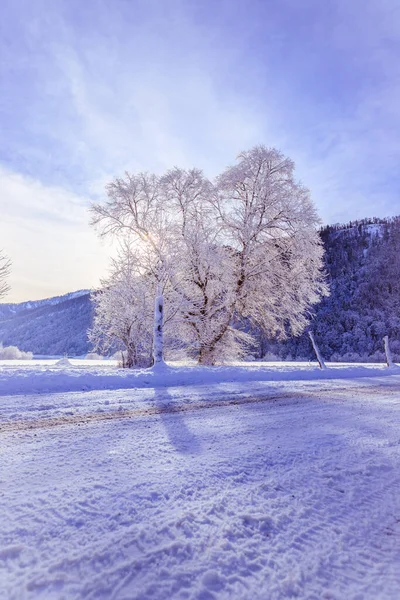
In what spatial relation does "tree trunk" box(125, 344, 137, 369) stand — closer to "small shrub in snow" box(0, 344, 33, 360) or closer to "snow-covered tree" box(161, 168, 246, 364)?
"snow-covered tree" box(161, 168, 246, 364)

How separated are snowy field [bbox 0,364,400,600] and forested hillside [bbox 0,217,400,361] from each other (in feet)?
155

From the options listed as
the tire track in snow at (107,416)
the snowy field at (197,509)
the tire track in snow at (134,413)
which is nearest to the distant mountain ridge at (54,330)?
the tire track in snow at (134,413)

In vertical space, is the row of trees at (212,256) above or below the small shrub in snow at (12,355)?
above

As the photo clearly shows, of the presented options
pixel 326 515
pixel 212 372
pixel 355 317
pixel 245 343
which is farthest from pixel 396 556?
pixel 355 317

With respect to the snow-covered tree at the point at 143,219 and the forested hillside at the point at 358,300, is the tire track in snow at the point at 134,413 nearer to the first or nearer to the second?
the snow-covered tree at the point at 143,219

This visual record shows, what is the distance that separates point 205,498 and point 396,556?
1.04 m

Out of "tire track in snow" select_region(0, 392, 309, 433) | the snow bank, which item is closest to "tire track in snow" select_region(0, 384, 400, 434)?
"tire track in snow" select_region(0, 392, 309, 433)

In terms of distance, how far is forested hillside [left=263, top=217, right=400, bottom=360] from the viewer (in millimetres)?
72625

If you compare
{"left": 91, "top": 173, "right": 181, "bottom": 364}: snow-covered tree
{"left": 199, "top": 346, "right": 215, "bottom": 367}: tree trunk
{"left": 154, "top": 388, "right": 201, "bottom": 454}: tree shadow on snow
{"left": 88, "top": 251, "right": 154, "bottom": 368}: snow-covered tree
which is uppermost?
{"left": 91, "top": 173, "right": 181, "bottom": 364}: snow-covered tree

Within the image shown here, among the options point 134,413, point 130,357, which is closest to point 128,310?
point 130,357

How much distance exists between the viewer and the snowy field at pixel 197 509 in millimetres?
1406

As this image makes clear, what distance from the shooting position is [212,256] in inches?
597

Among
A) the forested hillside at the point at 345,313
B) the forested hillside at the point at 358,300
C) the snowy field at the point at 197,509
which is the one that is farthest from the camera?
the forested hillside at the point at 345,313

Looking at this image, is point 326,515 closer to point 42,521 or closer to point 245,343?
point 42,521
